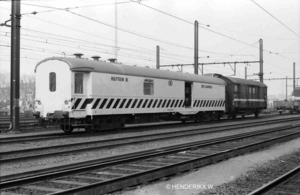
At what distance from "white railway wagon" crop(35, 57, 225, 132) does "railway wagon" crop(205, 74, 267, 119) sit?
7444 millimetres

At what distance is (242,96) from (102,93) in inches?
667

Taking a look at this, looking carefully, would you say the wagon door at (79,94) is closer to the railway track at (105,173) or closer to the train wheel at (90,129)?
the train wheel at (90,129)

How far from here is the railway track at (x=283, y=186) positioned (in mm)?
6402

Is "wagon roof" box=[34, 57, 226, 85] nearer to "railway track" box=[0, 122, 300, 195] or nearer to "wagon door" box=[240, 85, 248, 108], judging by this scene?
"railway track" box=[0, 122, 300, 195]

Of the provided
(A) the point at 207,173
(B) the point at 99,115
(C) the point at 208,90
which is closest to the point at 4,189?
(A) the point at 207,173

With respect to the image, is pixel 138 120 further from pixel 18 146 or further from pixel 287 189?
pixel 287 189

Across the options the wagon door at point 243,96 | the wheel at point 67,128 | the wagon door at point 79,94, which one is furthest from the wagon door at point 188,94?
the wagon door at point 79,94

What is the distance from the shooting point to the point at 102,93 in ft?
57.4

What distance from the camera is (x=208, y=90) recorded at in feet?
86.6

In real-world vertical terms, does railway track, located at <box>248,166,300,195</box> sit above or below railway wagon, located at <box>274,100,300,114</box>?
below

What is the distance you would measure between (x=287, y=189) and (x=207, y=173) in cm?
206

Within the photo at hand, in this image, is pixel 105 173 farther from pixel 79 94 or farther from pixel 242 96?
pixel 242 96

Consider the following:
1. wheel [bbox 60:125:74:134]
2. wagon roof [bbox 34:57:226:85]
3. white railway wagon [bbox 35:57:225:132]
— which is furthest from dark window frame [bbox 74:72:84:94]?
wheel [bbox 60:125:74:134]

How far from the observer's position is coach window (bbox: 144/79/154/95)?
20309 mm
